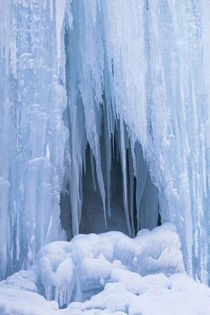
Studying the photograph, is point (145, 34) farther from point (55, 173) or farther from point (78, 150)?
point (55, 173)

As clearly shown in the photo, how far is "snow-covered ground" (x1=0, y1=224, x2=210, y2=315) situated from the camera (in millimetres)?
3043

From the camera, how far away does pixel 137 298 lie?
122 inches

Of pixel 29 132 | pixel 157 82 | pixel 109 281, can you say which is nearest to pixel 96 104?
pixel 157 82

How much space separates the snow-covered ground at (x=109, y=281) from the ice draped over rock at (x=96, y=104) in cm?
30

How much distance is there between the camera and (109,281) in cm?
340

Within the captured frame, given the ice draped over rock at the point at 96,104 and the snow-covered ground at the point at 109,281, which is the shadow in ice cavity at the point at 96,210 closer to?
the ice draped over rock at the point at 96,104

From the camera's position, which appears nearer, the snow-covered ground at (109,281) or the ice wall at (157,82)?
the snow-covered ground at (109,281)

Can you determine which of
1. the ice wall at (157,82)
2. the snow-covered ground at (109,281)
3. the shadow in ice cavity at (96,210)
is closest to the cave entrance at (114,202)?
the shadow in ice cavity at (96,210)

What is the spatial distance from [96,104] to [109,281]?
1.81 m

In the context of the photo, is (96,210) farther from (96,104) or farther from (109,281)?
(109,281)

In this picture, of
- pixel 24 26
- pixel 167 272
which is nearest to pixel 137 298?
pixel 167 272

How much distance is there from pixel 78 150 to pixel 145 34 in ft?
3.84

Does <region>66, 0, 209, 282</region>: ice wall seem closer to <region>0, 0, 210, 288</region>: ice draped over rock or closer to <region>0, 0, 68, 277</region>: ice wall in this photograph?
<region>0, 0, 210, 288</region>: ice draped over rock

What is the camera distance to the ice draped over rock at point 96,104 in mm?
3846
